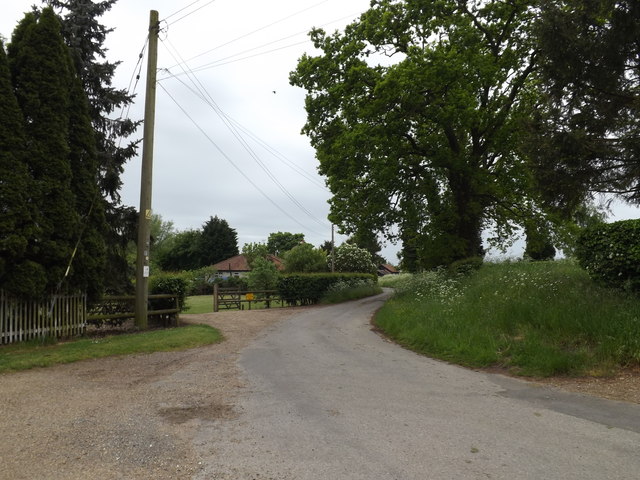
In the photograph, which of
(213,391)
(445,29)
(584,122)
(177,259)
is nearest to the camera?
(213,391)

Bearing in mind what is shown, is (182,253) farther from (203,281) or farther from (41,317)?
(41,317)

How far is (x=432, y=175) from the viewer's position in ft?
71.7

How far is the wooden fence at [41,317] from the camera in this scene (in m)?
9.66

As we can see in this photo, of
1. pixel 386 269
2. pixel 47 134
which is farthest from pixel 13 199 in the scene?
pixel 386 269

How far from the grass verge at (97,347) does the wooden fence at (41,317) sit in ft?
1.10

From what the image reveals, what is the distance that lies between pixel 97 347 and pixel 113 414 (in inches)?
200

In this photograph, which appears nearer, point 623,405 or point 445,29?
point 623,405

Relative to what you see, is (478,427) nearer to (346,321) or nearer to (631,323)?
(631,323)

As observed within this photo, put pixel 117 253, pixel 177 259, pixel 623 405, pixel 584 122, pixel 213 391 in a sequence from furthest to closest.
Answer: pixel 177 259 → pixel 117 253 → pixel 584 122 → pixel 213 391 → pixel 623 405

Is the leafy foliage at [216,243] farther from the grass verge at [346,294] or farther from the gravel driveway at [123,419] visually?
the gravel driveway at [123,419]

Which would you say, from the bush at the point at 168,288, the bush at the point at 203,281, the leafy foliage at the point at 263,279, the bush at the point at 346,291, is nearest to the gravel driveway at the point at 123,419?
the bush at the point at 168,288

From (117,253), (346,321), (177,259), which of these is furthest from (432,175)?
Result: (177,259)

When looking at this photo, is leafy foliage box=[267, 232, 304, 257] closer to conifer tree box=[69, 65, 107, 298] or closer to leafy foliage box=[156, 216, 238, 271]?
leafy foliage box=[156, 216, 238, 271]

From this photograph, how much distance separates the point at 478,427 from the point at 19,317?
32.4 ft
